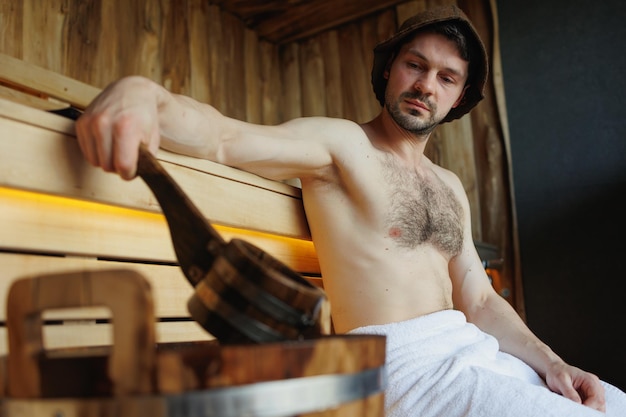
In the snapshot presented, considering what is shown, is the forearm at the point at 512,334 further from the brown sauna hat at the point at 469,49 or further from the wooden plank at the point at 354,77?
the wooden plank at the point at 354,77

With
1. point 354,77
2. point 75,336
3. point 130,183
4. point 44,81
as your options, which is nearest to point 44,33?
point 44,81

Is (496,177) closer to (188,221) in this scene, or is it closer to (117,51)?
(117,51)

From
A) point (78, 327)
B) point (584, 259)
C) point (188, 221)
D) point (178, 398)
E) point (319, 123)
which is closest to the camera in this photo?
point (178, 398)

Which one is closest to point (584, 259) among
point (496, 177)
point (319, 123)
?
point (496, 177)

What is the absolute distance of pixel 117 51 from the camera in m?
3.71

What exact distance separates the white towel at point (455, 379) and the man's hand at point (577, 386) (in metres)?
0.08

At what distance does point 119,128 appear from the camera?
965 mm

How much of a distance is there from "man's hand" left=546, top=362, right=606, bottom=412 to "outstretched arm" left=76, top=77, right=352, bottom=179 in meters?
0.93

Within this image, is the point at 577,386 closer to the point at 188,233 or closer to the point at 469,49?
the point at 469,49

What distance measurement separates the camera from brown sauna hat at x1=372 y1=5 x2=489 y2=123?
7.47 ft

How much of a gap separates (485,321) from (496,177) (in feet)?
6.00

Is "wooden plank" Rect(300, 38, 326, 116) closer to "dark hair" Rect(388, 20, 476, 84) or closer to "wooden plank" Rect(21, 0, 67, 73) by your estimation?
"wooden plank" Rect(21, 0, 67, 73)

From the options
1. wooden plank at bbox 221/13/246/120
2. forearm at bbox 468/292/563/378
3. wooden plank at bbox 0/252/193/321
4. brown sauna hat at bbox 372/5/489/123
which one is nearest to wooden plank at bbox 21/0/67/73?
wooden plank at bbox 221/13/246/120

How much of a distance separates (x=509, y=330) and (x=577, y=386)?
33cm
